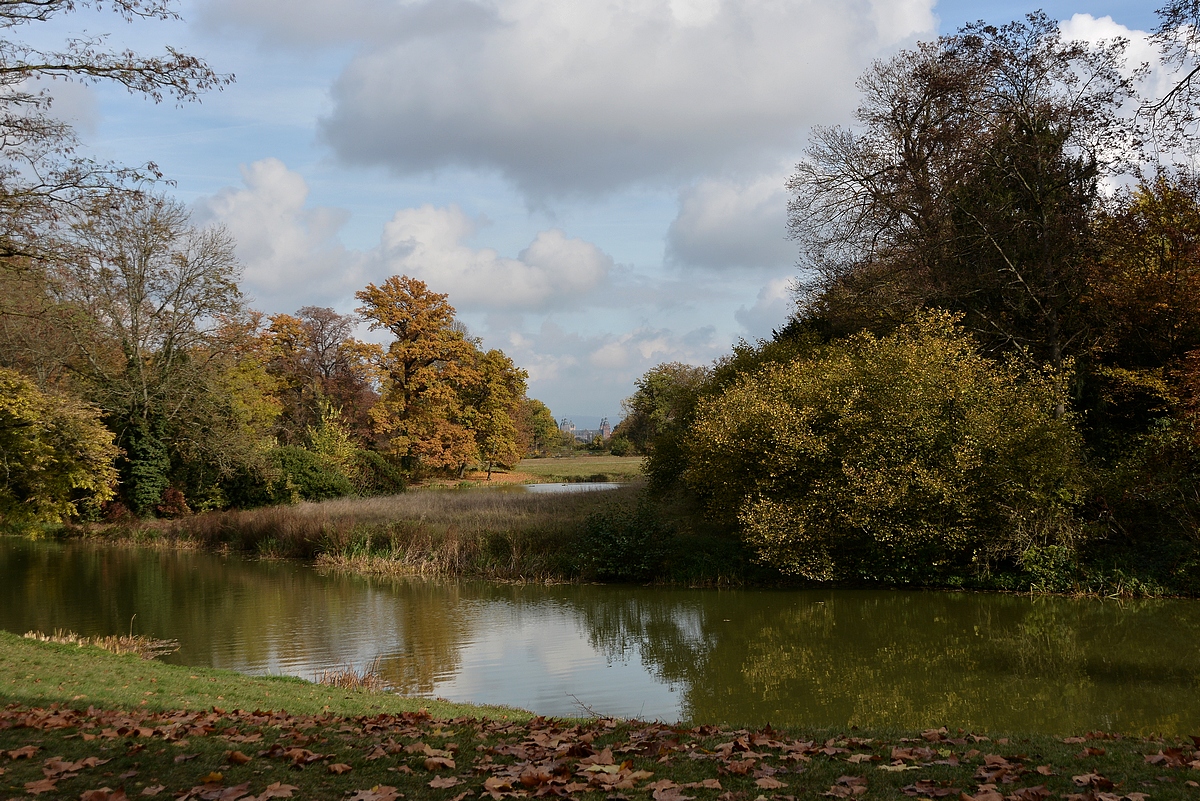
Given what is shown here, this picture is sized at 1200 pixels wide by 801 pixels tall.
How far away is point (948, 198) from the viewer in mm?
24625

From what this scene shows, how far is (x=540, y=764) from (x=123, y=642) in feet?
39.1

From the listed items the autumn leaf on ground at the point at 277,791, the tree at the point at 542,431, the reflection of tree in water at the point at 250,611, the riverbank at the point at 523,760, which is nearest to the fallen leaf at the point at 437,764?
the riverbank at the point at 523,760

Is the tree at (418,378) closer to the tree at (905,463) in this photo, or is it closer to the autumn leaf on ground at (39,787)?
the tree at (905,463)

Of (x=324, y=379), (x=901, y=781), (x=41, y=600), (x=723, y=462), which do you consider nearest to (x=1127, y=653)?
(x=723, y=462)

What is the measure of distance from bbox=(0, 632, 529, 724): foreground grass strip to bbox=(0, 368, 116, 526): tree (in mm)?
6819

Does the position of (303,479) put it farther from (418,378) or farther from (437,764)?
(437,764)

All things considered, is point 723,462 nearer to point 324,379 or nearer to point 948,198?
point 948,198

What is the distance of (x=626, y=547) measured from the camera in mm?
22109

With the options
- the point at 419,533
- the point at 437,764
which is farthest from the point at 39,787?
the point at 419,533

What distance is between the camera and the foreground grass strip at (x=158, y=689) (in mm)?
8594

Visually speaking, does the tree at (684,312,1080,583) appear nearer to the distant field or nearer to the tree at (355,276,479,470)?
the tree at (355,276,479,470)

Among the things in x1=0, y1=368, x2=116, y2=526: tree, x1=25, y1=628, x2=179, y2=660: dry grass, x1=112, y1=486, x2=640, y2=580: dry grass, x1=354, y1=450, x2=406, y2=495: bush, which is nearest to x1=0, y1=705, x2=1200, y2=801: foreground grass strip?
x1=25, y1=628, x2=179, y2=660: dry grass

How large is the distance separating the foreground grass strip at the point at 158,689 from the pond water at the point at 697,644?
184 cm

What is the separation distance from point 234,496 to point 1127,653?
1203 inches
